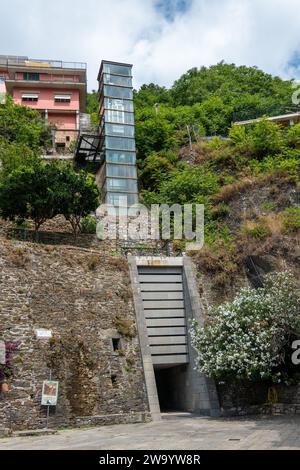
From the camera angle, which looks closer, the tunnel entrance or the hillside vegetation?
the tunnel entrance

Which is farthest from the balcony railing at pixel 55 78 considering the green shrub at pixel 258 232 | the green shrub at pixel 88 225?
the green shrub at pixel 258 232

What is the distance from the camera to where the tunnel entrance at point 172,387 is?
1984 centimetres

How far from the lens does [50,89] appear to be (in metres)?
44.8

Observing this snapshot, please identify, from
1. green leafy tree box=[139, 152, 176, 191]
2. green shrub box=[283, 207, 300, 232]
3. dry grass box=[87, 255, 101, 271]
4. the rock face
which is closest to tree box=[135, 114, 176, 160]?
green leafy tree box=[139, 152, 176, 191]

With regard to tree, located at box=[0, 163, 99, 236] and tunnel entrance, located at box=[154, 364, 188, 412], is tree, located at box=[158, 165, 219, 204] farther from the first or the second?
tunnel entrance, located at box=[154, 364, 188, 412]

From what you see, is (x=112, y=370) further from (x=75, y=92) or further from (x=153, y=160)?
(x=75, y=92)

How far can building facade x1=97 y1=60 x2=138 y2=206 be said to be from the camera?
30109 mm

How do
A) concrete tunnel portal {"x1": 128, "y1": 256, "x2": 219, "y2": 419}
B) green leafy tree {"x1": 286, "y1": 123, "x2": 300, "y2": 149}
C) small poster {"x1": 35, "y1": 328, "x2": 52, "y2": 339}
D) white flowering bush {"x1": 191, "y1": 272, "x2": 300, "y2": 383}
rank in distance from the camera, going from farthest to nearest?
green leafy tree {"x1": 286, "y1": 123, "x2": 300, "y2": 149} → concrete tunnel portal {"x1": 128, "y1": 256, "x2": 219, "y2": 419} → small poster {"x1": 35, "y1": 328, "x2": 52, "y2": 339} → white flowering bush {"x1": 191, "y1": 272, "x2": 300, "y2": 383}

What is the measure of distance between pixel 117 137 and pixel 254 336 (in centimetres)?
1900

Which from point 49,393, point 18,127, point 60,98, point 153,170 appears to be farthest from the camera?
point 60,98

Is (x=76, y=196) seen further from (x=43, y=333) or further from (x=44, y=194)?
(x=43, y=333)

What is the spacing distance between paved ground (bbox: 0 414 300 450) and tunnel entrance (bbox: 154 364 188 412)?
3.59m

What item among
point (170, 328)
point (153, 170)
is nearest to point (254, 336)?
point (170, 328)

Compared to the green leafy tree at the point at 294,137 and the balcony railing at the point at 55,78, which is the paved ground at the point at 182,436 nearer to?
the green leafy tree at the point at 294,137
